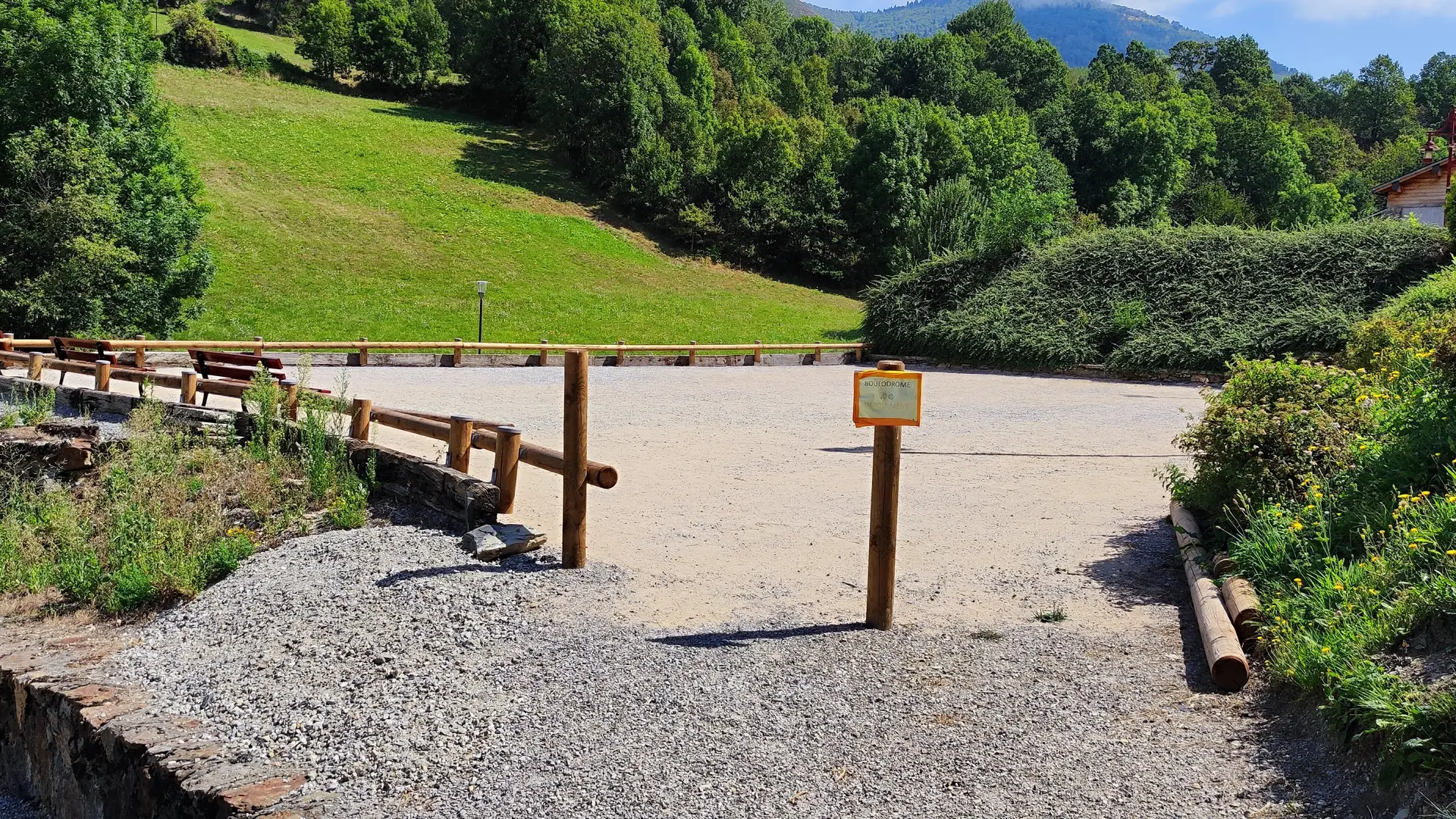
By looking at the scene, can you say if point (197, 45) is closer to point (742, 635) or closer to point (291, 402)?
point (291, 402)

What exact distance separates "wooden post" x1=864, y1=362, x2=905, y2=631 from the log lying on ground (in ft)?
5.19

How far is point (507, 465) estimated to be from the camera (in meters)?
7.36

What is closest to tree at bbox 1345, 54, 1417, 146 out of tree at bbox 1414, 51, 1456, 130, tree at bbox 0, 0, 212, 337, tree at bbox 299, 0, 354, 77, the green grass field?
tree at bbox 1414, 51, 1456, 130

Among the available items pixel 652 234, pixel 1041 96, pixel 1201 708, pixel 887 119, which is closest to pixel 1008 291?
pixel 1201 708

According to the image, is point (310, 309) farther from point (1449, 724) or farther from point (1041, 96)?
point (1041, 96)

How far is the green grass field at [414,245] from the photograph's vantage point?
3158 cm

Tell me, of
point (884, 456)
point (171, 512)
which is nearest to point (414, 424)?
point (171, 512)

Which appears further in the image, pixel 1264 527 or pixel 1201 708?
pixel 1264 527

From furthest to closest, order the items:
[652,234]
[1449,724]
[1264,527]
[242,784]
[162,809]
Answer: [652,234] < [1264,527] < [162,809] < [242,784] < [1449,724]

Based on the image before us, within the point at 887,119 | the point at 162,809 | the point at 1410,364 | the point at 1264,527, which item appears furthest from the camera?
the point at 887,119

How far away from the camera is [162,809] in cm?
461

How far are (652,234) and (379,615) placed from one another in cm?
4410

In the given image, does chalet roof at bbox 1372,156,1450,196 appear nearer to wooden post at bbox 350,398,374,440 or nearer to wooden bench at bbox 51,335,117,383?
wooden post at bbox 350,398,374,440

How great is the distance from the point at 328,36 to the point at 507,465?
5954 cm
